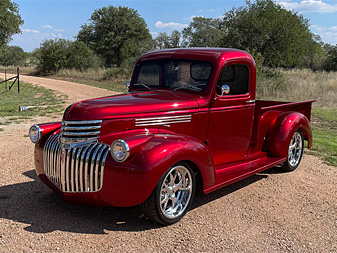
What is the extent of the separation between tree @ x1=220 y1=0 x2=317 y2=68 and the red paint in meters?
21.2

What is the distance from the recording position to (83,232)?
135 inches

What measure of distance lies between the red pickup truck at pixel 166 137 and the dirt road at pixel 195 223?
0.93ft

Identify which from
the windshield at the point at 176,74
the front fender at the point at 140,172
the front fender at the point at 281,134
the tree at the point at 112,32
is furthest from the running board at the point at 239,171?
the tree at the point at 112,32

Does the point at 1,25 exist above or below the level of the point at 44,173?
above

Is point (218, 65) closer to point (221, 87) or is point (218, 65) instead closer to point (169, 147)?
point (221, 87)

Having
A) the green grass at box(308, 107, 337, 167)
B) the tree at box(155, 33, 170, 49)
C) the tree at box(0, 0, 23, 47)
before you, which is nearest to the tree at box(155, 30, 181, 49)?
the tree at box(155, 33, 170, 49)

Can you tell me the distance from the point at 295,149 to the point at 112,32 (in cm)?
4148

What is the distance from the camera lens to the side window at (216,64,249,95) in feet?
14.5

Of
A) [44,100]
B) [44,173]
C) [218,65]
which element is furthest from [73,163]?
[44,100]

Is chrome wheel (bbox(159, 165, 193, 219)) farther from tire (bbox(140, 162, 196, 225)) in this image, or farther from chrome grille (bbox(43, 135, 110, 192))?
chrome grille (bbox(43, 135, 110, 192))

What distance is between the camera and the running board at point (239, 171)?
4.13m

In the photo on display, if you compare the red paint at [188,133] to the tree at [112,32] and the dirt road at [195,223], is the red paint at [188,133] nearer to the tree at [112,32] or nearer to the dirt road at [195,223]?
the dirt road at [195,223]

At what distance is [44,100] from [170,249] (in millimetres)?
12785

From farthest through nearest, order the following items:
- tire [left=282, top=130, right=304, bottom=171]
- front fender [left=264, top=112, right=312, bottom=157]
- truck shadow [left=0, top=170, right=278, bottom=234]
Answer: tire [left=282, top=130, right=304, bottom=171], front fender [left=264, top=112, right=312, bottom=157], truck shadow [left=0, top=170, right=278, bottom=234]
